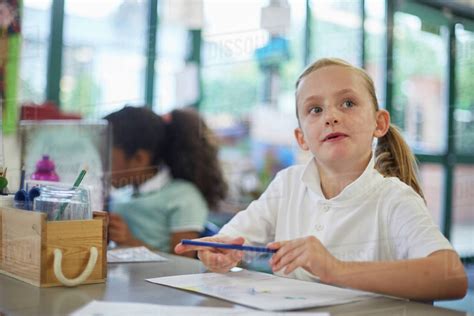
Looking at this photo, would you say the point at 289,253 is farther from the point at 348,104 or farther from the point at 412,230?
the point at 348,104

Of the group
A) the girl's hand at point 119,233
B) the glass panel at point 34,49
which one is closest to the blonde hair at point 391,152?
the girl's hand at point 119,233

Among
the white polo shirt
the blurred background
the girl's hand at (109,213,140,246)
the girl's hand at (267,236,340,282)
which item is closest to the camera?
the girl's hand at (267,236,340,282)

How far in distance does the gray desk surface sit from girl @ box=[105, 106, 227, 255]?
0.95m

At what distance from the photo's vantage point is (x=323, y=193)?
1.24 metres

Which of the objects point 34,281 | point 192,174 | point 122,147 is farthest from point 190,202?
point 34,281

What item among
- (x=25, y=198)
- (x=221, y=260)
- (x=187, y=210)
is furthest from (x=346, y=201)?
(x=187, y=210)

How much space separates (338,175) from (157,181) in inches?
42.4

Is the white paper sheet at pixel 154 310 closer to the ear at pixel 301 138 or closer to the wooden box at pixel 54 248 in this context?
the wooden box at pixel 54 248

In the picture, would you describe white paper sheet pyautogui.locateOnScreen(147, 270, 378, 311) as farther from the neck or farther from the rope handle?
the neck

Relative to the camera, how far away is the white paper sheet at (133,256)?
127 cm

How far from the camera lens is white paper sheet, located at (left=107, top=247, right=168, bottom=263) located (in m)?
1.27

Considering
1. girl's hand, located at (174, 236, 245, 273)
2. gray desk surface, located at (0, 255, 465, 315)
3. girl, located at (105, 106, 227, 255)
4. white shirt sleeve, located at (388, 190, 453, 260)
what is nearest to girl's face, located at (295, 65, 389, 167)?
white shirt sleeve, located at (388, 190, 453, 260)

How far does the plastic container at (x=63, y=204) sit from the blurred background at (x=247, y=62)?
0.98 metres

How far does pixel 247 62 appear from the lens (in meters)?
2.99
